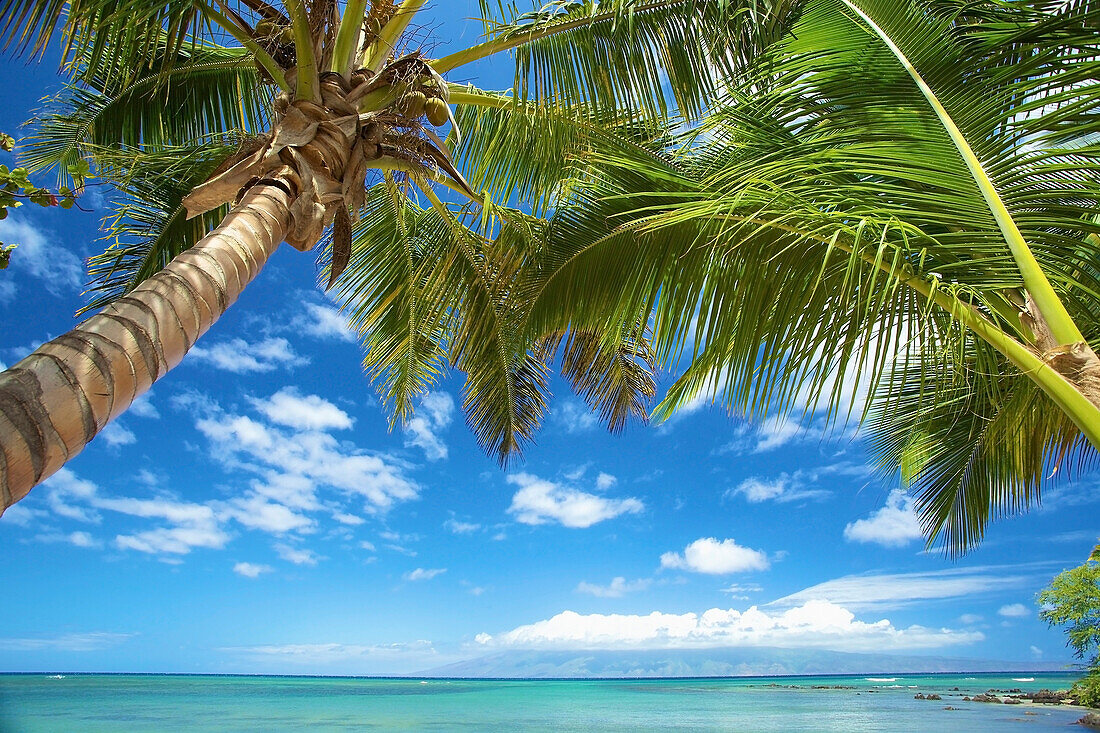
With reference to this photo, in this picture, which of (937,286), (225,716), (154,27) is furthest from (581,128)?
(225,716)

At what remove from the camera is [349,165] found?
379 centimetres

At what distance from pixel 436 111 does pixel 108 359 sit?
2658 mm

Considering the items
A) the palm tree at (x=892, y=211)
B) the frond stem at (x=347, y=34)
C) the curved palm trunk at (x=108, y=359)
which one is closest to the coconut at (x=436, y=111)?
the frond stem at (x=347, y=34)

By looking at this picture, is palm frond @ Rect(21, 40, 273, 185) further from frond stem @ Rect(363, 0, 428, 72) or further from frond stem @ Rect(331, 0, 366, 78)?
frond stem @ Rect(331, 0, 366, 78)

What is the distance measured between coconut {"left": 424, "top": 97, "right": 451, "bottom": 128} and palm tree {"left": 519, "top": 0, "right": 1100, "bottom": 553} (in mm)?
1256

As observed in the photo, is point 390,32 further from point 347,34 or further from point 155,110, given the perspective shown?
point 155,110

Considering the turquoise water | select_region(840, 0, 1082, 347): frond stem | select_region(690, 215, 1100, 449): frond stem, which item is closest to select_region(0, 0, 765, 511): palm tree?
select_region(840, 0, 1082, 347): frond stem

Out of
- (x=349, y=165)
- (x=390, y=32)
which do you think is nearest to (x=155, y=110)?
(x=390, y=32)

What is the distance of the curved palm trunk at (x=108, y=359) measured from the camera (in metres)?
1.65

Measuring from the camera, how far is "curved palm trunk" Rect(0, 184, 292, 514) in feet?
5.42

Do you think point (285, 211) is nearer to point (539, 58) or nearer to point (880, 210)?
point (539, 58)

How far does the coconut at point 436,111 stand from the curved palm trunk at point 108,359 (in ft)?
5.26

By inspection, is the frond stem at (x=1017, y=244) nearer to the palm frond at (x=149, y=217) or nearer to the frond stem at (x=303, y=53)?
the frond stem at (x=303, y=53)

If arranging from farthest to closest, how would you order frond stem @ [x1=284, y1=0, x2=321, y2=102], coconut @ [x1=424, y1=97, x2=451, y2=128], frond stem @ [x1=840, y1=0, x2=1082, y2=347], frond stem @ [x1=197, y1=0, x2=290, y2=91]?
coconut @ [x1=424, y1=97, x2=451, y2=128], frond stem @ [x1=197, y1=0, x2=290, y2=91], frond stem @ [x1=284, y1=0, x2=321, y2=102], frond stem @ [x1=840, y1=0, x2=1082, y2=347]
